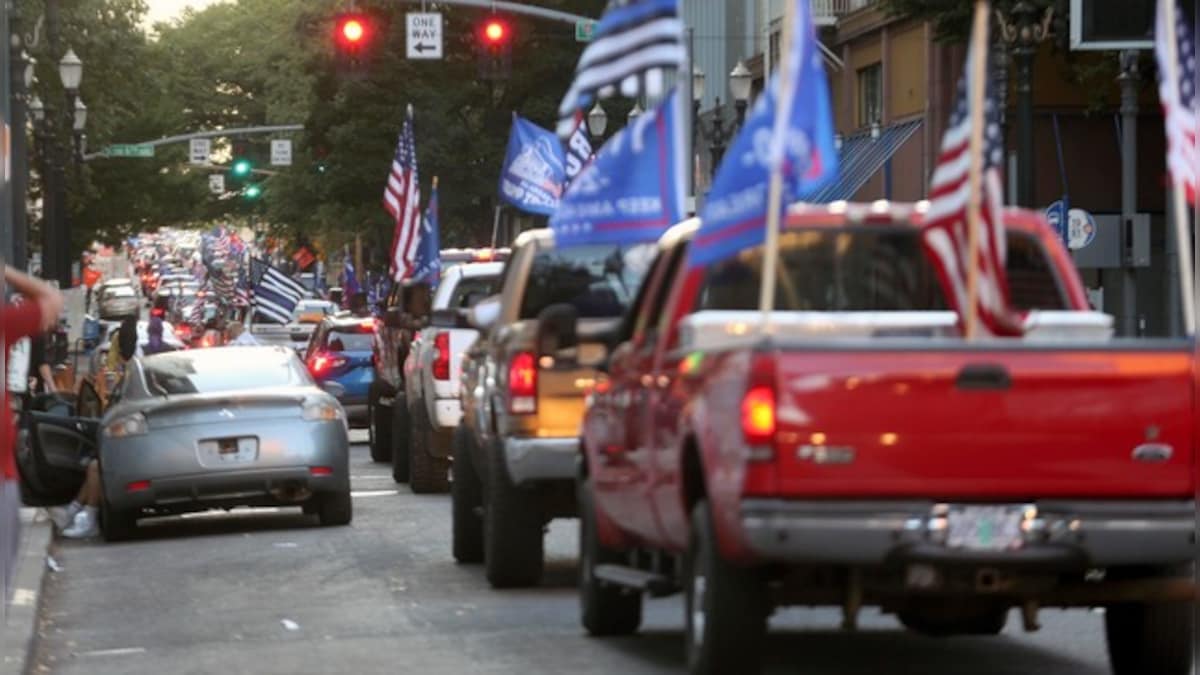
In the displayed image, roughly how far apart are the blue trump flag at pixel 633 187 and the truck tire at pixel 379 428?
672 inches

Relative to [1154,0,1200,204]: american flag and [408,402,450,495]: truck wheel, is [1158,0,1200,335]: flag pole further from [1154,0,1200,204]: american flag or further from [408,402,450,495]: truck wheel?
[408,402,450,495]: truck wheel

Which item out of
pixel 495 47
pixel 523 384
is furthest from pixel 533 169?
pixel 523 384

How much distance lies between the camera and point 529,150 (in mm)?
38156

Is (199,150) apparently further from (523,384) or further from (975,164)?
(975,164)

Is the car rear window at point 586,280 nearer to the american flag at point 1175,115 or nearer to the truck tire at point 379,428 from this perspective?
the american flag at point 1175,115

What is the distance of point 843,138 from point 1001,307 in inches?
1639

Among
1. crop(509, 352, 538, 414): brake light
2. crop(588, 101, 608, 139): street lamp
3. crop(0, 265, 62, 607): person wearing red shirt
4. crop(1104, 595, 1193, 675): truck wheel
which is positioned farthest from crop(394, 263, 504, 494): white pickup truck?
crop(588, 101, 608, 139): street lamp

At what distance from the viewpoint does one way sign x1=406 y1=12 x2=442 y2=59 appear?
48062 millimetres

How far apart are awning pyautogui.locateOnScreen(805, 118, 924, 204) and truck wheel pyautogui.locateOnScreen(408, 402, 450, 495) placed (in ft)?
75.2

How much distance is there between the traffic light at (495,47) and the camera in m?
40.7

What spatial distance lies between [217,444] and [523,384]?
592 centimetres

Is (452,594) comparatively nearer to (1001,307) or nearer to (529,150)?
(1001,307)

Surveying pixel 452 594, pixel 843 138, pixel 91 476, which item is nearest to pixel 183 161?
pixel 843 138

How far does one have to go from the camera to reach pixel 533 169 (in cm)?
3803
